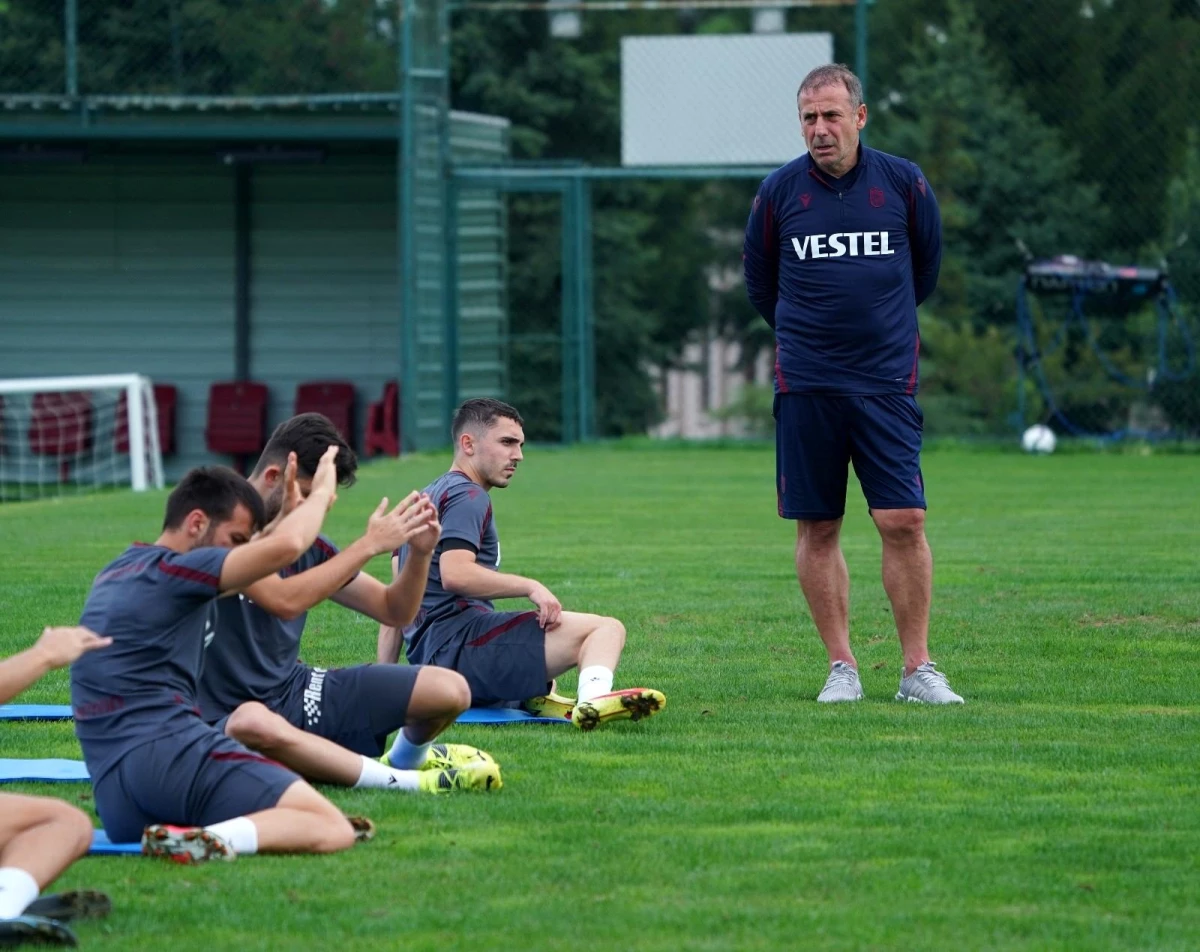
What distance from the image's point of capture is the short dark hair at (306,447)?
5.52 meters

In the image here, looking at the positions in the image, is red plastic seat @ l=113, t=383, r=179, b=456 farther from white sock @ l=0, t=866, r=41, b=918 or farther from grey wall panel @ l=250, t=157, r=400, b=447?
white sock @ l=0, t=866, r=41, b=918

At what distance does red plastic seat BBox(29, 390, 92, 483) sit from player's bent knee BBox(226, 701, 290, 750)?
1781 cm

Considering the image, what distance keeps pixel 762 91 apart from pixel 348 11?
555 cm

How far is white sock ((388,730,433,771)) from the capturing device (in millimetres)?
5703

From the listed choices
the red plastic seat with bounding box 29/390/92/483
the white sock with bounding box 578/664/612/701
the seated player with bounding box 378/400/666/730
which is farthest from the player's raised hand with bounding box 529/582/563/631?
the red plastic seat with bounding box 29/390/92/483

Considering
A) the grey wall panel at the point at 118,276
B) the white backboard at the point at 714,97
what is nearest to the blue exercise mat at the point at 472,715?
the white backboard at the point at 714,97

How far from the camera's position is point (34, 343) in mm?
24500

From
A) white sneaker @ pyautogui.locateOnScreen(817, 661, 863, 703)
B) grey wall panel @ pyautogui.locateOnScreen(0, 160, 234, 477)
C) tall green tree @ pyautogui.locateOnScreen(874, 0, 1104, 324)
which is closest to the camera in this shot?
white sneaker @ pyautogui.locateOnScreen(817, 661, 863, 703)

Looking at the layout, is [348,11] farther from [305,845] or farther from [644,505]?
[305,845]

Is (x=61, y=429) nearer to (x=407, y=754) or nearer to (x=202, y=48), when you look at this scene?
(x=202, y=48)

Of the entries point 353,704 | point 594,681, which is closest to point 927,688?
point 594,681

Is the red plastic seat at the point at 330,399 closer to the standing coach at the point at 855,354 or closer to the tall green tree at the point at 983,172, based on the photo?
the tall green tree at the point at 983,172

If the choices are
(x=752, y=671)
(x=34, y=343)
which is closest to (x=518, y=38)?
(x=34, y=343)

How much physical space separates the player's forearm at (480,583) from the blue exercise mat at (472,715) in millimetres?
397
